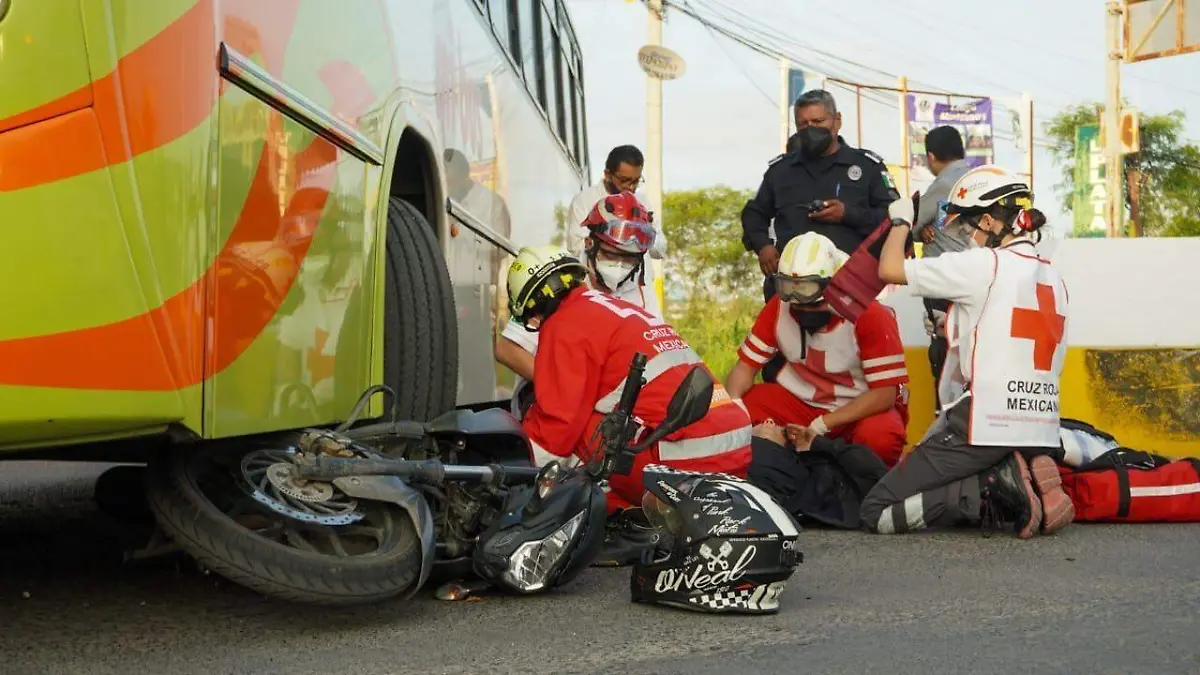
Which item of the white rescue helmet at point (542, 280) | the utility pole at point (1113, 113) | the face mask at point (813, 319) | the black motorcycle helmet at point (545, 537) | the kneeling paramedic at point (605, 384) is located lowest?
the black motorcycle helmet at point (545, 537)

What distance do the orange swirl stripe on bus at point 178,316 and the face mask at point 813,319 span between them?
341 cm

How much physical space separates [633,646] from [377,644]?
2.01 ft

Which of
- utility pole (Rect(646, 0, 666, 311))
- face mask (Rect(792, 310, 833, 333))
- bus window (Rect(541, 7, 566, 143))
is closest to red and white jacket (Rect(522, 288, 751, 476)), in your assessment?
face mask (Rect(792, 310, 833, 333))

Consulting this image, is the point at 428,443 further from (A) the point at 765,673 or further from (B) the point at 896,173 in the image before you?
(B) the point at 896,173

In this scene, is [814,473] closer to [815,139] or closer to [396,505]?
[815,139]

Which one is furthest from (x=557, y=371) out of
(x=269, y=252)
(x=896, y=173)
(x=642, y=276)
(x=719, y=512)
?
(x=896, y=173)

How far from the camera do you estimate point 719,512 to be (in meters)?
4.05

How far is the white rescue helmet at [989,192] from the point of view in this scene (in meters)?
6.12

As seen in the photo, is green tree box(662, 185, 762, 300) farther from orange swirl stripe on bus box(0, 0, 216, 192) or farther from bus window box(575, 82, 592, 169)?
orange swirl stripe on bus box(0, 0, 216, 192)

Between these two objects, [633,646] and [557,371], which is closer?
[633,646]

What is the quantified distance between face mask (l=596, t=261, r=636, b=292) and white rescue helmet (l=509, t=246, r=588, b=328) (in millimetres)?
1726

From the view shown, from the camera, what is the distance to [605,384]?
16.4 ft

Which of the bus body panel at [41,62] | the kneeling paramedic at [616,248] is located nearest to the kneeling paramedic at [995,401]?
the kneeling paramedic at [616,248]

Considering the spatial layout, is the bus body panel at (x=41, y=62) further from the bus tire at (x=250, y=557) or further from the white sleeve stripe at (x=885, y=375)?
the white sleeve stripe at (x=885, y=375)
